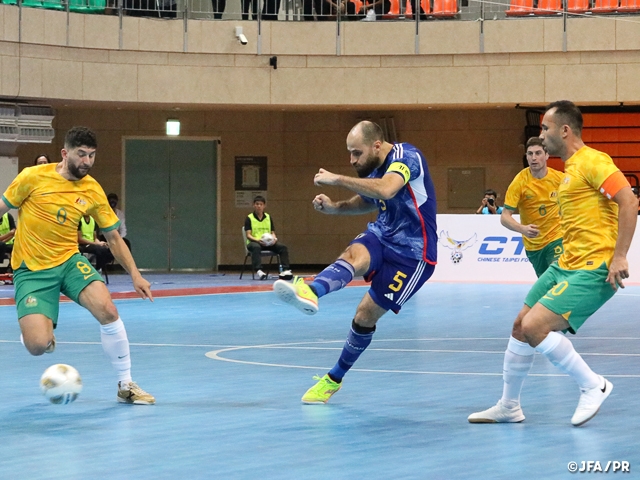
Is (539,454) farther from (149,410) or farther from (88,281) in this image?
(88,281)

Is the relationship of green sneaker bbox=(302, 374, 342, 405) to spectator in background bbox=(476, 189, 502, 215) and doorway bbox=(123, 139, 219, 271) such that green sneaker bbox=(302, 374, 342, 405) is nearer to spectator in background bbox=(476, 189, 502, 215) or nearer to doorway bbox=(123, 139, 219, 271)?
spectator in background bbox=(476, 189, 502, 215)

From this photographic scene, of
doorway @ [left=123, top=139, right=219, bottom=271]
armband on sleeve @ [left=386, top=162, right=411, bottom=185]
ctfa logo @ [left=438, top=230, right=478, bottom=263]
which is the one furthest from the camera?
doorway @ [left=123, top=139, right=219, bottom=271]

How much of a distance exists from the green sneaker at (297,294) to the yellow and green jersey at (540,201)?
4.59 meters

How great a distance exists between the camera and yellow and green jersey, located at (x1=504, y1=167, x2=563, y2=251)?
10406 mm

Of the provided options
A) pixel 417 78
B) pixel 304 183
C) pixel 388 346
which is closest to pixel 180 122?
pixel 304 183

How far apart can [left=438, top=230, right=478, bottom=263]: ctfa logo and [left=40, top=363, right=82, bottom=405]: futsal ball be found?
1414 cm

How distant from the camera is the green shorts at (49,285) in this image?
7254 mm

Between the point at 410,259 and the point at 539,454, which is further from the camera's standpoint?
the point at 410,259

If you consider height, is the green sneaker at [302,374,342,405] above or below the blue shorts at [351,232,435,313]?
below

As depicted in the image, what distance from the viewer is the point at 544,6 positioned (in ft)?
74.2

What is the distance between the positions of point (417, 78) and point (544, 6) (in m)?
3.13

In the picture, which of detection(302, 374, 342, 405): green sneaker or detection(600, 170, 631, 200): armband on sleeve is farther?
detection(302, 374, 342, 405): green sneaker

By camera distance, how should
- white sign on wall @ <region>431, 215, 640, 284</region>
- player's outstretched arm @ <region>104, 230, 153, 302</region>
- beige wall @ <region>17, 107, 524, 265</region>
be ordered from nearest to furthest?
player's outstretched arm @ <region>104, 230, 153, 302</region>, white sign on wall @ <region>431, 215, 640, 284</region>, beige wall @ <region>17, 107, 524, 265</region>

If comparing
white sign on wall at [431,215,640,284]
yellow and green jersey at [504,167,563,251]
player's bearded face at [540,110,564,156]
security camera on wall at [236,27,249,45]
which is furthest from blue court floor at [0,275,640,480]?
security camera on wall at [236,27,249,45]
